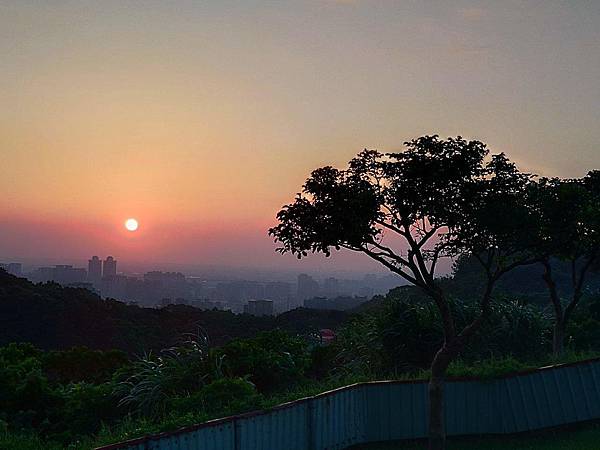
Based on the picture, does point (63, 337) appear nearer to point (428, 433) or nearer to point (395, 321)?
point (395, 321)

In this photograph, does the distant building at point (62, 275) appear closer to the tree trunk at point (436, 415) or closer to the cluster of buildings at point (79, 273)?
the cluster of buildings at point (79, 273)

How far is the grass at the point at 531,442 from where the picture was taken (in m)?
14.6

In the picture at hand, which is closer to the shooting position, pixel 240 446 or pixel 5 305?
pixel 240 446

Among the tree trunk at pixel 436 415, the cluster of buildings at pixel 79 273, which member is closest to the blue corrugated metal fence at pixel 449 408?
the tree trunk at pixel 436 415

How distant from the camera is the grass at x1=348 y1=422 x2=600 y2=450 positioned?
48.1 ft

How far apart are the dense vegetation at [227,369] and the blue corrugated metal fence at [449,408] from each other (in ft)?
1.76

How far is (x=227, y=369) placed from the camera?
16.1 m

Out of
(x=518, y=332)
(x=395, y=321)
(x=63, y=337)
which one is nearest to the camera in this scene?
(x=395, y=321)

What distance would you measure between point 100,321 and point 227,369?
30.6 metres

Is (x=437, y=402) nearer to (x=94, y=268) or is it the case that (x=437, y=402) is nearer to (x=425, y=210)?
(x=425, y=210)

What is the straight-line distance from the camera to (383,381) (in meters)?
15.2

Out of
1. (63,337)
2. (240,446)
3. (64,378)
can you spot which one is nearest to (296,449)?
(240,446)

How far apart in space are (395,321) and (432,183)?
8147 millimetres

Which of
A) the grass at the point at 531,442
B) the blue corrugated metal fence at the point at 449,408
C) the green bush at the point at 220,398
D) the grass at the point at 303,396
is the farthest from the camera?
the grass at the point at 531,442
